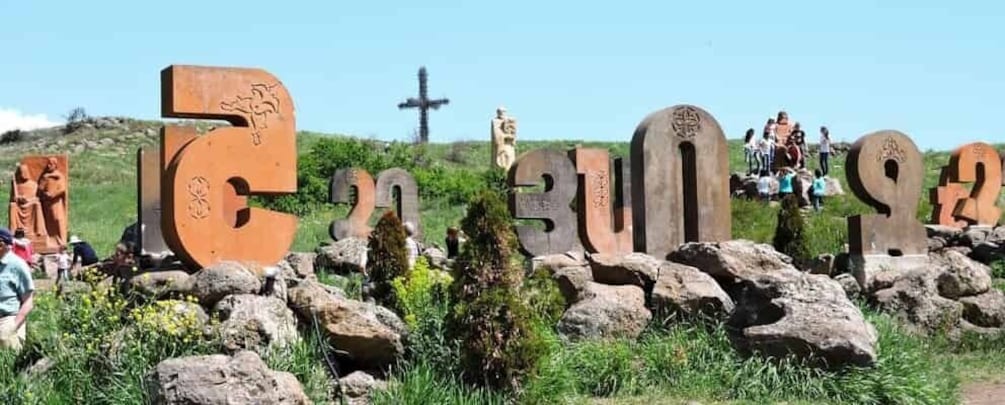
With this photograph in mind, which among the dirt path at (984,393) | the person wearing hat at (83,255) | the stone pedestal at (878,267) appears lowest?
the dirt path at (984,393)

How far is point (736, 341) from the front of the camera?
9102 millimetres

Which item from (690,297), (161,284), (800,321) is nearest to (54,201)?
(161,284)

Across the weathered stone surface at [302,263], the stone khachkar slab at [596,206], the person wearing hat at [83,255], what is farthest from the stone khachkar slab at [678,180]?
the person wearing hat at [83,255]

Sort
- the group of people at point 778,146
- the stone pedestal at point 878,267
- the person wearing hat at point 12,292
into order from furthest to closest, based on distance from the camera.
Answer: the group of people at point 778,146
the stone pedestal at point 878,267
the person wearing hat at point 12,292

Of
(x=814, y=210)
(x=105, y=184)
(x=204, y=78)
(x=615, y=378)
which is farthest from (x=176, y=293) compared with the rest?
(x=105, y=184)

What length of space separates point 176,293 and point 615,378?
323cm

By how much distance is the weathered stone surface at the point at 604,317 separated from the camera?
9406mm

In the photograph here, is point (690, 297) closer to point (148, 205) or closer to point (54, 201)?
point (148, 205)

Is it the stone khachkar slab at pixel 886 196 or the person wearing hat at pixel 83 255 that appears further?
the person wearing hat at pixel 83 255

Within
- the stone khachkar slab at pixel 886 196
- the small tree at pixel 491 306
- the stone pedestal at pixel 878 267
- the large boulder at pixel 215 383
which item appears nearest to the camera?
the large boulder at pixel 215 383

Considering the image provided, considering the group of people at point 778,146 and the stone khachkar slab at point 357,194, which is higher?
the group of people at point 778,146

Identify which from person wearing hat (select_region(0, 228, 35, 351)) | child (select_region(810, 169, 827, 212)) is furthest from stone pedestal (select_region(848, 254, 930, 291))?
child (select_region(810, 169, 827, 212))

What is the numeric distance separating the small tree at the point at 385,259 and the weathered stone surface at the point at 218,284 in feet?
9.35

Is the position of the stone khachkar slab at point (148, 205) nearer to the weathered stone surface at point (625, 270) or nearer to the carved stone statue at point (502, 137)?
the weathered stone surface at point (625, 270)
